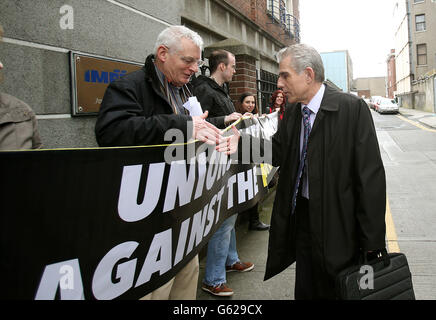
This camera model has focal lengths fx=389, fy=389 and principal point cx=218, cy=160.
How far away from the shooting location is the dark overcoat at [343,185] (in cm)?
226

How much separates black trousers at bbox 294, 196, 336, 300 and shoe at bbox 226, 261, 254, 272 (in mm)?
1481

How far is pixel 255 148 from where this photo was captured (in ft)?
9.69

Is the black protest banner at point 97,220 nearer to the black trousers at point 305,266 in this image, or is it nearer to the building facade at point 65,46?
the black trousers at point 305,266

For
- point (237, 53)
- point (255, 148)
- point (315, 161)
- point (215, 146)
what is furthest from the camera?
point (237, 53)

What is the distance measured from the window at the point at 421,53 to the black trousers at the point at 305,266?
5225 cm

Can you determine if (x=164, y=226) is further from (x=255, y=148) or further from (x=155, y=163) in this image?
(x=255, y=148)

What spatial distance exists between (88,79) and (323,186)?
82.8 inches

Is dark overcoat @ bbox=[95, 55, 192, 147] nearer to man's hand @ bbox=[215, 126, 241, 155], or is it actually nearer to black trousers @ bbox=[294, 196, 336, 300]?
man's hand @ bbox=[215, 126, 241, 155]

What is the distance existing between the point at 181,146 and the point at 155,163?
0.86ft

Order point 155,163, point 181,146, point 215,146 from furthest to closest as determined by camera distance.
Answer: point 215,146 < point 181,146 < point 155,163

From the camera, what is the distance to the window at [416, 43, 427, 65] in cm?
4712

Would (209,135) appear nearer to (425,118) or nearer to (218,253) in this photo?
(218,253)

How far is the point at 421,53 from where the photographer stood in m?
47.5

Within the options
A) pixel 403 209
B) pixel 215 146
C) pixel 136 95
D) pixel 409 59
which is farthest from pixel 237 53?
pixel 409 59
